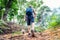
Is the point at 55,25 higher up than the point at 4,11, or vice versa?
the point at 4,11

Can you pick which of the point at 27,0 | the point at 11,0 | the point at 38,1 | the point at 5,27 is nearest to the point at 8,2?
the point at 11,0

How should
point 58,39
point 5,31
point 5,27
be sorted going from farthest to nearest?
point 5,27 < point 5,31 < point 58,39

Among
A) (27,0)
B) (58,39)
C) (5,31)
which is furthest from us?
(27,0)

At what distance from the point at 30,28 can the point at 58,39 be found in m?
2.57

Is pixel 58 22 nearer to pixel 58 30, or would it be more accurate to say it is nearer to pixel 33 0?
pixel 58 30

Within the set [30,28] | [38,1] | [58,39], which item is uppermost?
[38,1]

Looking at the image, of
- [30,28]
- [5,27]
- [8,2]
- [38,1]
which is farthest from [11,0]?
[38,1]

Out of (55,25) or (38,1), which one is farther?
(38,1)

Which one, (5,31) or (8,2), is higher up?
(8,2)

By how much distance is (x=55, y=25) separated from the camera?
10109 mm

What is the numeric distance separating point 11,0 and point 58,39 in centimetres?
1036

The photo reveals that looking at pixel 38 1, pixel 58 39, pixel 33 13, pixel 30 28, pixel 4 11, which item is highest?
pixel 38 1

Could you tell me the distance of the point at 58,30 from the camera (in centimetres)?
962

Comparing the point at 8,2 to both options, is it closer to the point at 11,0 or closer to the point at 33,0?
the point at 11,0
